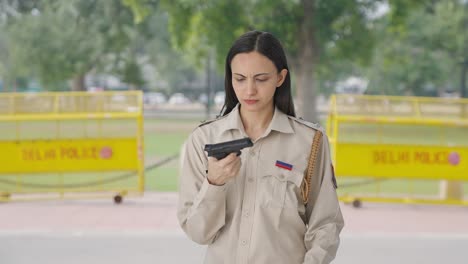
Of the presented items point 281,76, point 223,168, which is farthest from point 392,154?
point 223,168

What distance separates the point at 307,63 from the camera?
1848 cm

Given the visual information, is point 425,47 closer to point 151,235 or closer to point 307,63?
point 307,63

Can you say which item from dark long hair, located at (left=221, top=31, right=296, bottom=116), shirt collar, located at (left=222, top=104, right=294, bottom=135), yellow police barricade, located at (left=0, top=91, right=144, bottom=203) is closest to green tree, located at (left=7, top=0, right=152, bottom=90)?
yellow police barricade, located at (left=0, top=91, right=144, bottom=203)

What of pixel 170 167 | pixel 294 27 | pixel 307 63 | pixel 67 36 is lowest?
pixel 170 167

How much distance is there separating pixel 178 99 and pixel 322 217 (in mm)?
55109

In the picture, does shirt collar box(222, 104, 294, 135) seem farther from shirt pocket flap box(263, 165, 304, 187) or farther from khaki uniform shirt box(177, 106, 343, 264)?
shirt pocket flap box(263, 165, 304, 187)

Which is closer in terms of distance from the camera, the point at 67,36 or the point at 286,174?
the point at 286,174

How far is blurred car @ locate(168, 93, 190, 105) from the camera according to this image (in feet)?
181

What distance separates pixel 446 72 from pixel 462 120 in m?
22.9

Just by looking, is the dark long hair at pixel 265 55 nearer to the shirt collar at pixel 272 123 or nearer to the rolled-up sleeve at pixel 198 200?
the shirt collar at pixel 272 123

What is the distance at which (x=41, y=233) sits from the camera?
6.42m

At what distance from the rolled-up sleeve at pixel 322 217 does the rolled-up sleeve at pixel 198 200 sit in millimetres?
278

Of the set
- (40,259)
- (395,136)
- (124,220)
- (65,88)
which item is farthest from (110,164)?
(65,88)

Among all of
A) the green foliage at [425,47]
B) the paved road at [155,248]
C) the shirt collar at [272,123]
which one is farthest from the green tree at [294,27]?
the shirt collar at [272,123]
